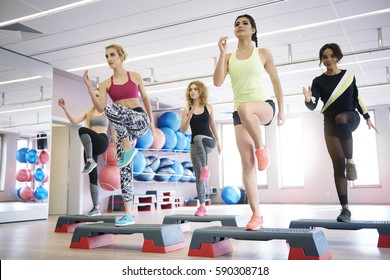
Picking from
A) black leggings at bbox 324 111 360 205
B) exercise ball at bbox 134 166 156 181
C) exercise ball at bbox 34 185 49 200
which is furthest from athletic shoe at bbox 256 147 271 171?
exercise ball at bbox 134 166 156 181

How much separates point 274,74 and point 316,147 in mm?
9113

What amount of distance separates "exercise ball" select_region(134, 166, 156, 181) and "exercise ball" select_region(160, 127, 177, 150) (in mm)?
944

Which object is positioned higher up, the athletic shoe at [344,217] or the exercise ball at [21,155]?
Answer: the exercise ball at [21,155]

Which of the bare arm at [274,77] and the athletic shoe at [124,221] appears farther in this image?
the athletic shoe at [124,221]

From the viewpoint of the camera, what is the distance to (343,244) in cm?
263

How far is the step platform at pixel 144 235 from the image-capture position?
7.80ft

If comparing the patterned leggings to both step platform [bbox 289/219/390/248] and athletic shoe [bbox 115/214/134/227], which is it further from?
step platform [bbox 289/219/390/248]

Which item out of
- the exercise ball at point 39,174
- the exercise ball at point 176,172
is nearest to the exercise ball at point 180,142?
the exercise ball at point 176,172

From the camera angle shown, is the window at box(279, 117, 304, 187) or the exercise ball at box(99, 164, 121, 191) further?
the window at box(279, 117, 304, 187)

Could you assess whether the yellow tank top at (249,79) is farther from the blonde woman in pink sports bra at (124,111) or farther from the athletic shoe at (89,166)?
the athletic shoe at (89,166)

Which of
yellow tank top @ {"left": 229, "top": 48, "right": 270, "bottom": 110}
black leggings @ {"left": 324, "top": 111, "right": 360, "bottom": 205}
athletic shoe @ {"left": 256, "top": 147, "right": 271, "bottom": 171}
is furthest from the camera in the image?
black leggings @ {"left": 324, "top": 111, "right": 360, "bottom": 205}

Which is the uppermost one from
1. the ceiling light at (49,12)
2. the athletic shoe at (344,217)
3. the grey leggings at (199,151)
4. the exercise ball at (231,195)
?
the ceiling light at (49,12)

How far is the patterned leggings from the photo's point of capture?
8.48 feet

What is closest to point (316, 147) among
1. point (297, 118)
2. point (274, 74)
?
point (297, 118)
